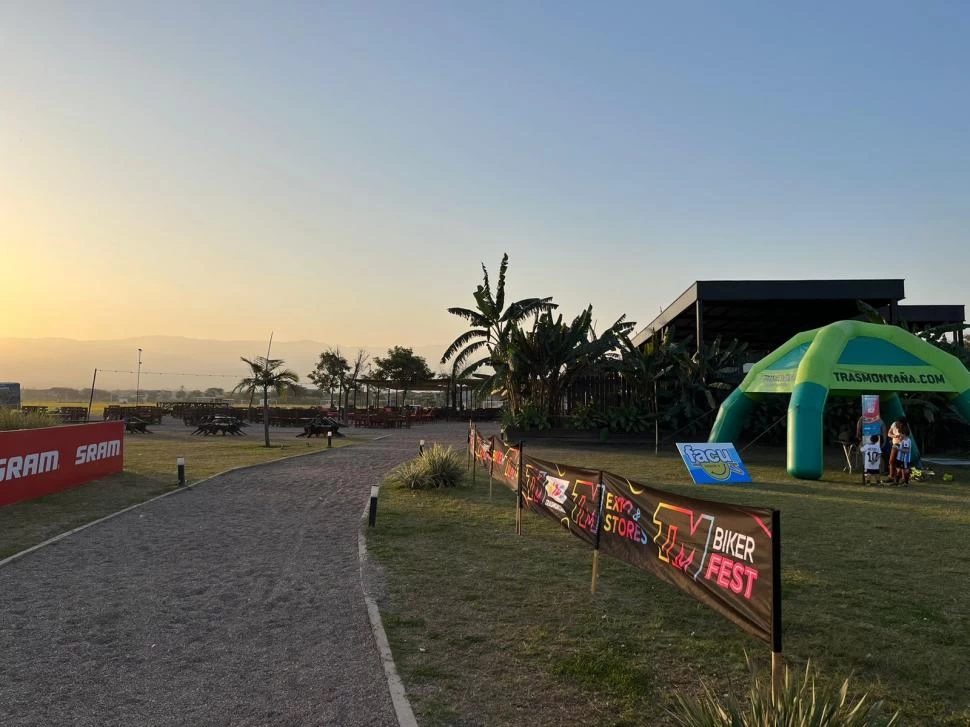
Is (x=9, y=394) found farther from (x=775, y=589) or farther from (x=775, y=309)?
(x=775, y=589)

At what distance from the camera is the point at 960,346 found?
22422mm

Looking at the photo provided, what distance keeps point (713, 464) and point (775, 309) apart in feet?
59.4

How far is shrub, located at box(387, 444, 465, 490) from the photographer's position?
1373 centimetres

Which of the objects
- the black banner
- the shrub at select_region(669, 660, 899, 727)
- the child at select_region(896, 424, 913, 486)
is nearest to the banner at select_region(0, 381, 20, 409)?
the black banner

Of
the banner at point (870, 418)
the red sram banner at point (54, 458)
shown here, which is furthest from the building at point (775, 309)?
the red sram banner at point (54, 458)

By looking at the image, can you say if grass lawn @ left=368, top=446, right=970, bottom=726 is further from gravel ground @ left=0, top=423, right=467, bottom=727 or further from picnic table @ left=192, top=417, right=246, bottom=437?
picnic table @ left=192, top=417, right=246, bottom=437

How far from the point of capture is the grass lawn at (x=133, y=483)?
9.98 metres

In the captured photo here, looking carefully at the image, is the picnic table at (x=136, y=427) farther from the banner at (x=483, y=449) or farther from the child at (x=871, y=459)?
the child at (x=871, y=459)

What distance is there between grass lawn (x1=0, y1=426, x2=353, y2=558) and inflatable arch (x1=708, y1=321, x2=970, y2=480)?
14200mm

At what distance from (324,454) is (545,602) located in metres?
17.1

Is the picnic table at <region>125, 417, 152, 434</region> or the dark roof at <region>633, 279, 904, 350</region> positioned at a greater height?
the dark roof at <region>633, 279, 904, 350</region>

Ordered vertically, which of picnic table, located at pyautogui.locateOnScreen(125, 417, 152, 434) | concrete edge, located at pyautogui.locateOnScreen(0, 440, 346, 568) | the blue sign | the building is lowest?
concrete edge, located at pyautogui.locateOnScreen(0, 440, 346, 568)

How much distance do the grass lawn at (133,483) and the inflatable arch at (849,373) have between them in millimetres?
14200

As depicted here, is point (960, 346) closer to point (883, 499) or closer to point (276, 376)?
point (883, 499)
